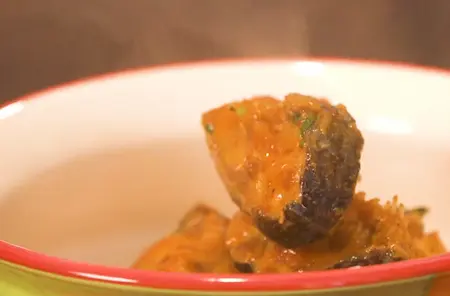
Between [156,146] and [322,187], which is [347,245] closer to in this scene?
[322,187]

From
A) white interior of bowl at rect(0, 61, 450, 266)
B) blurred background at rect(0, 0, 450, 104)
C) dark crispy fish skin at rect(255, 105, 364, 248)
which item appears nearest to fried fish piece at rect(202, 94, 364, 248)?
dark crispy fish skin at rect(255, 105, 364, 248)

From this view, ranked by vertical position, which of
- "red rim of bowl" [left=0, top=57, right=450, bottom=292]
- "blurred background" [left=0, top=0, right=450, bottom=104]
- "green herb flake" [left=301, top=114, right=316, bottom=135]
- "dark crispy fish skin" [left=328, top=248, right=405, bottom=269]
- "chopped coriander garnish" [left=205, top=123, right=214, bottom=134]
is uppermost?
"blurred background" [left=0, top=0, right=450, bottom=104]

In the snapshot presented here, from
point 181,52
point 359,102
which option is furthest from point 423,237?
point 181,52

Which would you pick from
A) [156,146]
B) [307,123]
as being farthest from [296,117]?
[156,146]

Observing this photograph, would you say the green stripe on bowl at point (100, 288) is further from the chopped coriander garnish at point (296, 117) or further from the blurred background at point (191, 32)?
the blurred background at point (191, 32)

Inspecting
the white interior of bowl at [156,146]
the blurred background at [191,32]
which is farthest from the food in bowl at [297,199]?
the blurred background at [191,32]

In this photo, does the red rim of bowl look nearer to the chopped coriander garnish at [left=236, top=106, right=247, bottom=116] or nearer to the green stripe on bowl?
the green stripe on bowl
